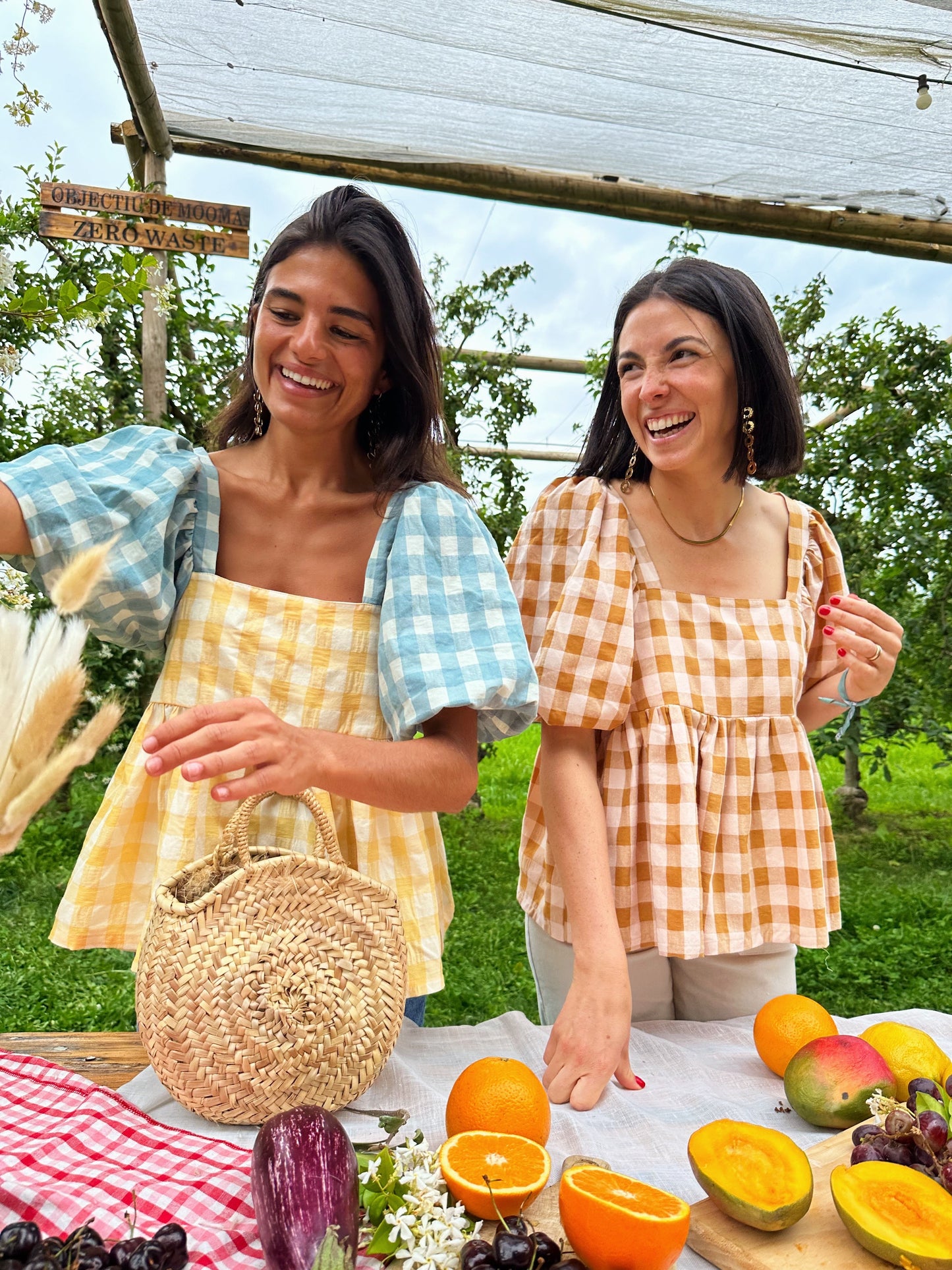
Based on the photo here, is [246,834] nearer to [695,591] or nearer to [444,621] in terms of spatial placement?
[444,621]

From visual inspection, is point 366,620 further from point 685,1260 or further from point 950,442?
point 950,442

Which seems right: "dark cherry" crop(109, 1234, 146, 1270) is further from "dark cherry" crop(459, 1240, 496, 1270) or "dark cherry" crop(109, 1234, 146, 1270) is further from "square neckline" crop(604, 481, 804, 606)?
"square neckline" crop(604, 481, 804, 606)

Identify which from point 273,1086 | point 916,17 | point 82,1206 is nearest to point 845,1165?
point 273,1086

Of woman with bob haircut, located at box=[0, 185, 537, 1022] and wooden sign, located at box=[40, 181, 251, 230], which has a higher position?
wooden sign, located at box=[40, 181, 251, 230]

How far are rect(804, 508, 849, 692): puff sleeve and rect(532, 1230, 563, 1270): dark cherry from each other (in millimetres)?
1073

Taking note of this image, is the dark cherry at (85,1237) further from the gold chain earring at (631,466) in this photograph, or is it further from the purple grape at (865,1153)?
the gold chain earring at (631,466)

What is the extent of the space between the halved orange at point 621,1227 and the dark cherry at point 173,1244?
0.32 meters

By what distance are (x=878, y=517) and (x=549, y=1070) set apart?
11.4 ft

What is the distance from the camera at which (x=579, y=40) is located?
243 centimetres

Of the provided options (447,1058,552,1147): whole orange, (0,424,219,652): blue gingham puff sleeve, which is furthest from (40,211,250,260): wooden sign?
(447,1058,552,1147): whole orange

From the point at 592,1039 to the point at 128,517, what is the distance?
33.6 inches

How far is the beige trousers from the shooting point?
1556 mm

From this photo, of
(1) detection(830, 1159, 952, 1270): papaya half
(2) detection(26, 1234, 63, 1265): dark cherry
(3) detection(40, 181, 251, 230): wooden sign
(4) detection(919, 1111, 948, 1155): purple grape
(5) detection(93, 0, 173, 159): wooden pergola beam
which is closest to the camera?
(2) detection(26, 1234, 63, 1265): dark cherry

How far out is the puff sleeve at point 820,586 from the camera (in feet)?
5.49
